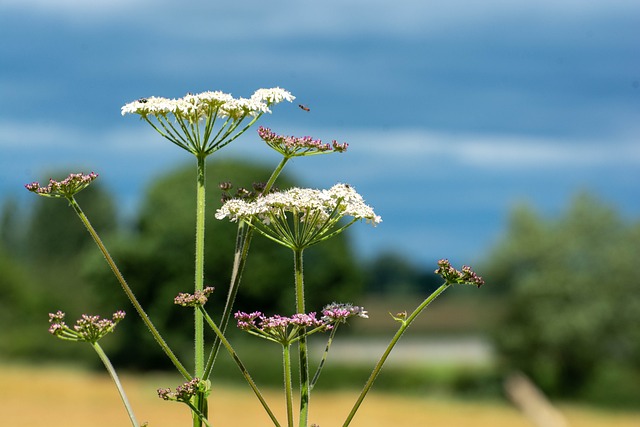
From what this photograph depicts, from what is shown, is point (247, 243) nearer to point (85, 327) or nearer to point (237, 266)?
point (237, 266)

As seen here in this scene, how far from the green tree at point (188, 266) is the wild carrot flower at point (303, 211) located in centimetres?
1407

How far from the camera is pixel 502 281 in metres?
20.9

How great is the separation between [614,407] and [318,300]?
879 centimetres

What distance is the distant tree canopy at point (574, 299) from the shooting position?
20.0 metres

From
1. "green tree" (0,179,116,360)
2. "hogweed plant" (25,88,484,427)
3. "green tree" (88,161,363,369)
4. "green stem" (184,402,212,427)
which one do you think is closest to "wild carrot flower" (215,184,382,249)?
"hogweed plant" (25,88,484,427)

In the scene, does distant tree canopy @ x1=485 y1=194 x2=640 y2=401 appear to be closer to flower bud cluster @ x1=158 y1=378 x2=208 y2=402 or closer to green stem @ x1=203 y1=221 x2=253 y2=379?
green stem @ x1=203 y1=221 x2=253 y2=379

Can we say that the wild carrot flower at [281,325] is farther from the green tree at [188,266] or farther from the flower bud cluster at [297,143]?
the green tree at [188,266]

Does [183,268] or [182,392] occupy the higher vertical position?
[183,268]

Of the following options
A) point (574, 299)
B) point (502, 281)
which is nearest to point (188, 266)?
point (502, 281)

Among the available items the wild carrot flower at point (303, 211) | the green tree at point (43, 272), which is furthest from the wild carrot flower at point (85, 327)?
the green tree at point (43, 272)

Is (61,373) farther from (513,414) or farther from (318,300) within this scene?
(513,414)

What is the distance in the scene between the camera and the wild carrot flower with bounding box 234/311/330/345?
3.00m

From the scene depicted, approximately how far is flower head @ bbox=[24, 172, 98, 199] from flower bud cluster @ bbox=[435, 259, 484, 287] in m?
1.52

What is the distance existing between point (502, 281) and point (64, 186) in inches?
735
